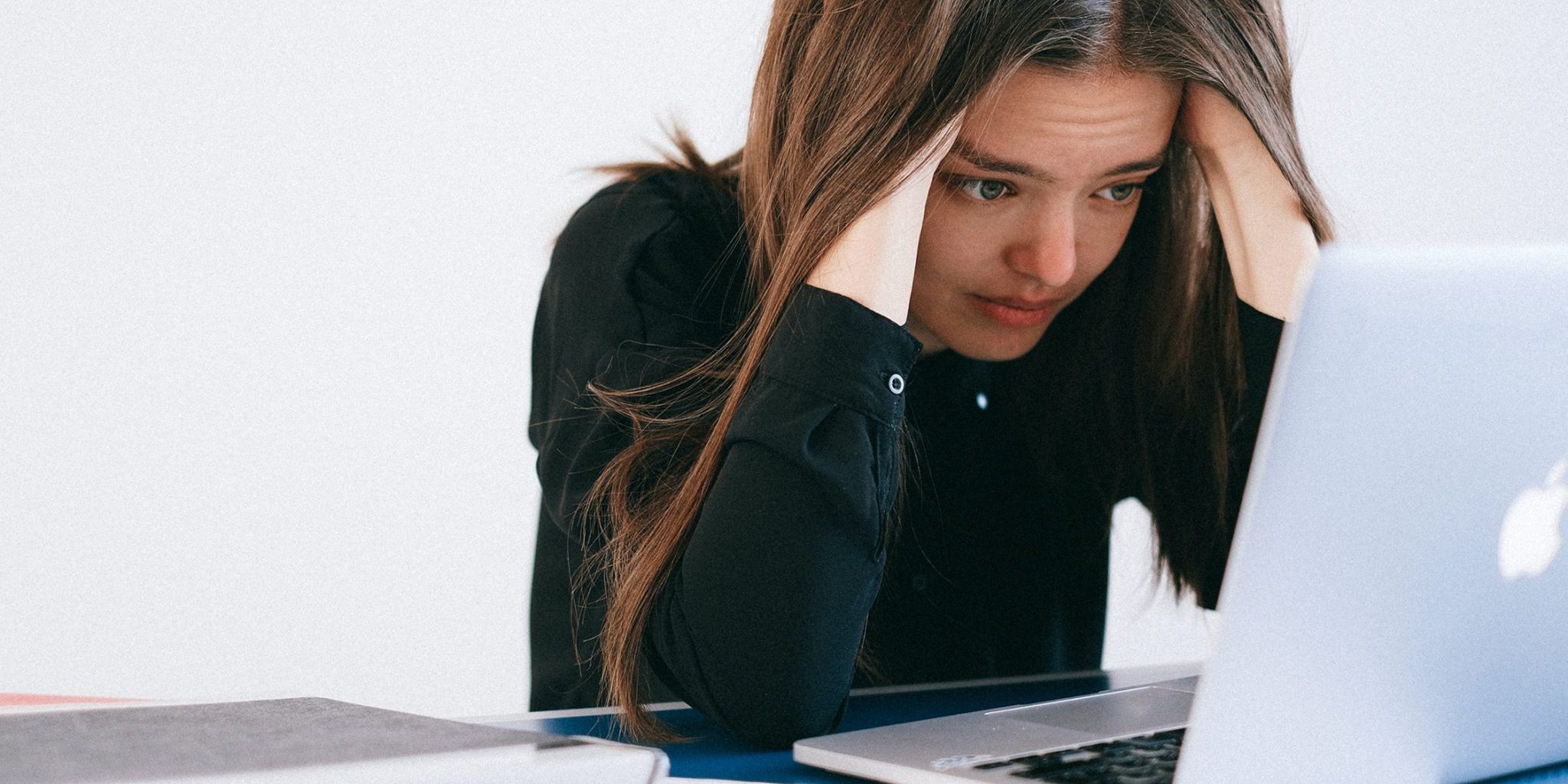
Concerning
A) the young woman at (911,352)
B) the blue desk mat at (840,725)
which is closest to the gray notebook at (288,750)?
the blue desk mat at (840,725)

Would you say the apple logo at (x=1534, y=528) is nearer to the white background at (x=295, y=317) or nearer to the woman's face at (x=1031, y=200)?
the woman's face at (x=1031, y=200)

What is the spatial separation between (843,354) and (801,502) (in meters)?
0.10

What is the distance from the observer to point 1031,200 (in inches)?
42.0

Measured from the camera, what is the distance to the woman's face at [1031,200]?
101 centimetres

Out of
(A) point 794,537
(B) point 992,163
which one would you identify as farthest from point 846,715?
(B) point 992,163

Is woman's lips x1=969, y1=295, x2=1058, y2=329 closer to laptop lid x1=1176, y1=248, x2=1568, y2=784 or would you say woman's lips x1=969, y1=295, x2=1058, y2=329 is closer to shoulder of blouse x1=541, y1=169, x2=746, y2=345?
shoulder of blouse x1=541, y1=169, x2=746, y2=345

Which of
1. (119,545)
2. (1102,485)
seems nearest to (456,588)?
(119,545)

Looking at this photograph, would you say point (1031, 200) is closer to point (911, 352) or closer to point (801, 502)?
point (911, 352)

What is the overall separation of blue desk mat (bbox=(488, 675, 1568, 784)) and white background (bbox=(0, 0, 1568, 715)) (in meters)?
1.00

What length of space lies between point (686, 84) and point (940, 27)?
5.50 feet

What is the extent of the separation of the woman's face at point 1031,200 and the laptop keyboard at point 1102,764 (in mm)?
459

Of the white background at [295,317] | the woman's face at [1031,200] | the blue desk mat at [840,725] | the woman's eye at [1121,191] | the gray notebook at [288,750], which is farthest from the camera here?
the white background at [295,317]

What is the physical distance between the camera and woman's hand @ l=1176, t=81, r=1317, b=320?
1105 millimetres

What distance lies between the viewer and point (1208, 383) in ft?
4.36
